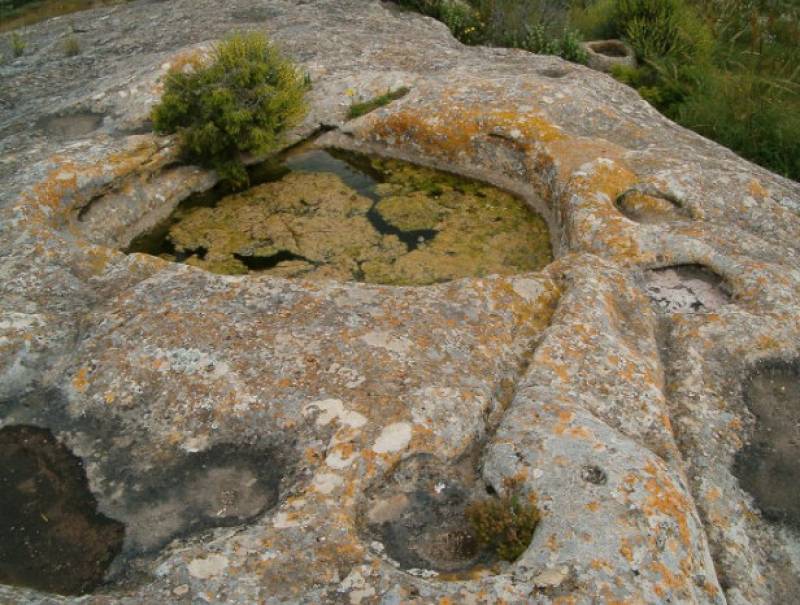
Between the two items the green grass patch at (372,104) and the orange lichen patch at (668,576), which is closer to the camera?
the orange lichen patch at (668,576)

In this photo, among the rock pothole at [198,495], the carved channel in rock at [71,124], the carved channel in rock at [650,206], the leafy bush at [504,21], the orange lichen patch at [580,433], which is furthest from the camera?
the leafy bush at [504,21]

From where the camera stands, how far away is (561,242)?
29.9 feet

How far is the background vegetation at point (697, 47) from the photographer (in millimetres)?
11922

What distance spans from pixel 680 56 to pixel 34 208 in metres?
12.8

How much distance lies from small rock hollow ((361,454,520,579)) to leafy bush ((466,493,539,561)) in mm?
118

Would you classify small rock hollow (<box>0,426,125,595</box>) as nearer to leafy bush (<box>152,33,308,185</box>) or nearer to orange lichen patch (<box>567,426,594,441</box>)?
orange lichen patch (<box>567,426,594,441</box>)

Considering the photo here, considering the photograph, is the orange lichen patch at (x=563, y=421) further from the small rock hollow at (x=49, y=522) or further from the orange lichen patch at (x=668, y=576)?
the small rock hollow at (x=49, y=522)

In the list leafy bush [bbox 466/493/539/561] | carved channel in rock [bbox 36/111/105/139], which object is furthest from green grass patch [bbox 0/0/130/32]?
leafy bush [bbox 466/493/539/561]

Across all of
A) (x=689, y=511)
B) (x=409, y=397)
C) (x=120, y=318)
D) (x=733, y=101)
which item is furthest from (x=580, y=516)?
(x=733, y=101)

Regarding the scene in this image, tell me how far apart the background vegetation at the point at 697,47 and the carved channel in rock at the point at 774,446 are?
5967 mm

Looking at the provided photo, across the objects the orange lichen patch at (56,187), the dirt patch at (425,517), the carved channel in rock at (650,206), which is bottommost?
the carved channel in rock at (650,206)

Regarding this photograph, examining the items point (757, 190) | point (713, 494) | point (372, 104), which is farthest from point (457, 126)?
point (713, 494)

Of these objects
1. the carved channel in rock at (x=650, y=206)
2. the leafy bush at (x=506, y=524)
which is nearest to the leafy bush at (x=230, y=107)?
the carved channel in rock at (x=650, y=206)

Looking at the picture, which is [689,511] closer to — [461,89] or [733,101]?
[461,89]
